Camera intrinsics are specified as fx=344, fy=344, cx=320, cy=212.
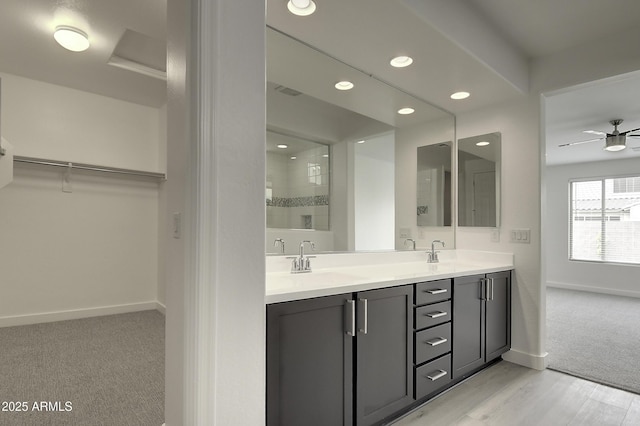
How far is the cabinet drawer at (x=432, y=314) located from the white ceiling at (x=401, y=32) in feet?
5.38

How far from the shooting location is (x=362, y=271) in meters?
2.42

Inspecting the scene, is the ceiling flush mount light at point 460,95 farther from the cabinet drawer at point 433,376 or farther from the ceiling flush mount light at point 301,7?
the cabinet drawer at point 433,376

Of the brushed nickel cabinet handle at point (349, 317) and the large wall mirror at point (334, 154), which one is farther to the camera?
the large wall mirror at point (334, 154)

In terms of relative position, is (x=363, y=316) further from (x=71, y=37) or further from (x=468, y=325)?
(x=71, y=37)

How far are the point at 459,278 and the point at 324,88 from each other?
5.41ft

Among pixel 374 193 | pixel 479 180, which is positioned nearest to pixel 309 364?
pixel 374 193

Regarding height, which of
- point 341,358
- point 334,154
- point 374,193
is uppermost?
point 334,154

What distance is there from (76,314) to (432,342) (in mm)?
3865

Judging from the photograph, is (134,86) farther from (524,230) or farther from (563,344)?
(563,344)

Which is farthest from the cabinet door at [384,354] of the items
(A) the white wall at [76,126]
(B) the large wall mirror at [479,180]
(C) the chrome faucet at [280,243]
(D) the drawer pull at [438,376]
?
(A) the white wall at [76,126]

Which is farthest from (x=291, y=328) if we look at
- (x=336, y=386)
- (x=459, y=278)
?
(x=459, y=278)

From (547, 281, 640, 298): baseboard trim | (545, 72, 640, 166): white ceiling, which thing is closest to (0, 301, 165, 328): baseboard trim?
(545, 72, 640, 166): white ceiling

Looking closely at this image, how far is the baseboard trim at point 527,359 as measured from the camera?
280cm

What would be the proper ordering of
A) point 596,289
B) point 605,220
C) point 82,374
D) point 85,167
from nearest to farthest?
point 82,374
point 85,167
point 596,289
point 605,220
